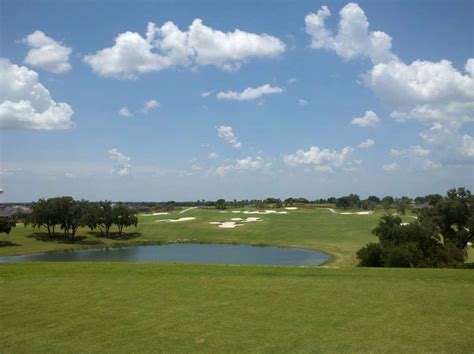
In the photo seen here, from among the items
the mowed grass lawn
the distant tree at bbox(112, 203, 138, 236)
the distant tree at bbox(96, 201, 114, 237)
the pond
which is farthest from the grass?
the mowed grass lawn

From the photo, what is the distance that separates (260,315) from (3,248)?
53.8 meters

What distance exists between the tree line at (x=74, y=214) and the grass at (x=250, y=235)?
2473 mm

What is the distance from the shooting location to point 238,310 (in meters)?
10.7

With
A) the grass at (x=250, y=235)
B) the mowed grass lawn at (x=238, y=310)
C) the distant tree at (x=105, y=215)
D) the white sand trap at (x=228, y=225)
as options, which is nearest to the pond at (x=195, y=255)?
the grass at (x=250, y=235)

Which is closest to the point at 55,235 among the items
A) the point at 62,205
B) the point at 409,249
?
the point at 62,205

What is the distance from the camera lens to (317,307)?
11.0 m

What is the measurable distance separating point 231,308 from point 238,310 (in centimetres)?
27

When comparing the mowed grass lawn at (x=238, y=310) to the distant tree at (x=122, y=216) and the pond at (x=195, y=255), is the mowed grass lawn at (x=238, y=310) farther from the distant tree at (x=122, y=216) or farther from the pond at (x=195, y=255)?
the distant tree at (x=122, y=216)

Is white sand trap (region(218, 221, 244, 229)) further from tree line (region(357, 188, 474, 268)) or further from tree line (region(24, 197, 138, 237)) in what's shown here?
tree line (region(357, 188, 474, 268))

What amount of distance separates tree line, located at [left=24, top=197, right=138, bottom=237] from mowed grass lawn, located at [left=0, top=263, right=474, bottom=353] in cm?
5088

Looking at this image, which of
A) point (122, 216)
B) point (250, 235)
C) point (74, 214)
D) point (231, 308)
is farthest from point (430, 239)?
point (74, 214)

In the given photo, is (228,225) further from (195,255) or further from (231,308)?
(231,308)

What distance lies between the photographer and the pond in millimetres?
45062

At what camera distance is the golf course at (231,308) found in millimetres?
8461
